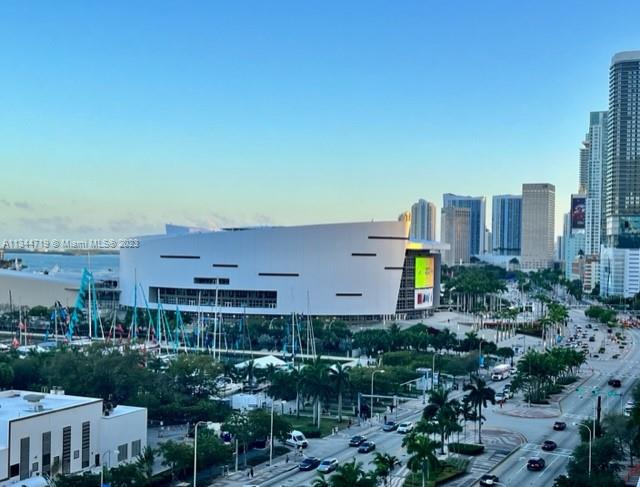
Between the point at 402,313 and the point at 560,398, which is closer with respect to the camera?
the point at 560,398

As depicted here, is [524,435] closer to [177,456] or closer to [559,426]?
[559,426]

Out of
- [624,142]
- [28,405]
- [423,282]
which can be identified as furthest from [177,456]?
[624,142]

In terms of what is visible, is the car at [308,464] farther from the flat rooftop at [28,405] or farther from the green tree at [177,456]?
the flat rooftop at [28,405]

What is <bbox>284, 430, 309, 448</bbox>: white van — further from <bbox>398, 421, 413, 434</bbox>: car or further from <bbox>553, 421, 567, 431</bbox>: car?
<bbox>553, 421, 567, 431</bbox>: car

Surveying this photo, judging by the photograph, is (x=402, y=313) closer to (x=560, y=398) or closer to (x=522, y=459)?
(x=560, y=398)

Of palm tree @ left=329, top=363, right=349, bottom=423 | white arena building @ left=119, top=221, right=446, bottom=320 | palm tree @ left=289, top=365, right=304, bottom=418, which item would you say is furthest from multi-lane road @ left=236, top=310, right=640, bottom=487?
white arena building @ left=119, top=221, right=446, bottom=320

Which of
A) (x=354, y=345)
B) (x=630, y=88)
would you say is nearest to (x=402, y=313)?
(x=354, y=345)
